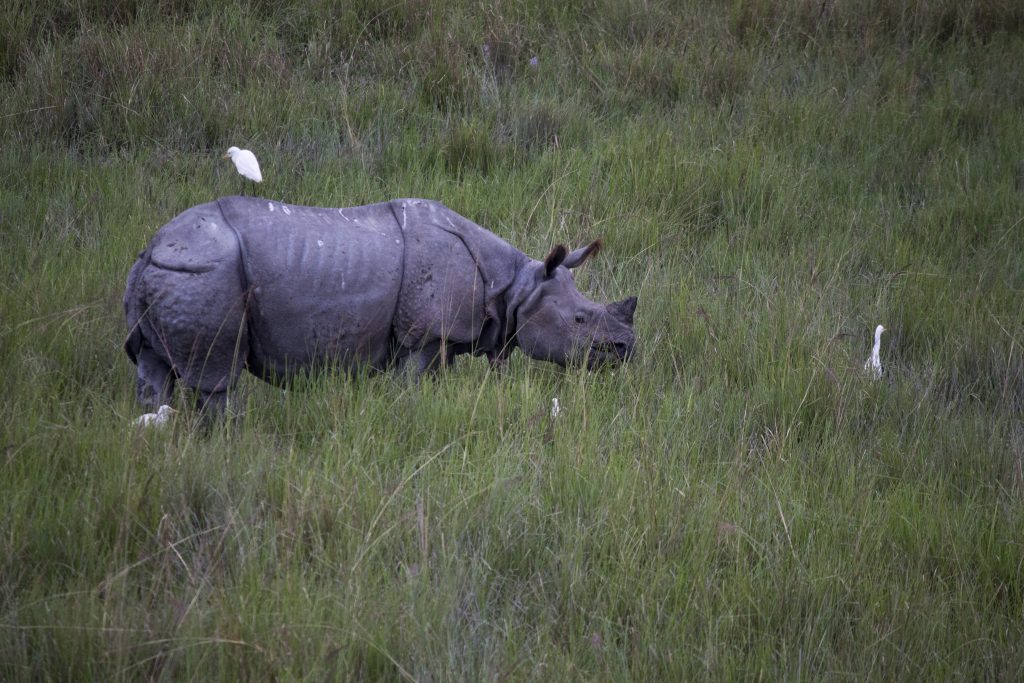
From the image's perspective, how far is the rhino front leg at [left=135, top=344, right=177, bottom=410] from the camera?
164 inches

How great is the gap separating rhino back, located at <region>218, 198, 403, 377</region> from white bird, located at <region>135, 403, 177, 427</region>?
0.46 metres

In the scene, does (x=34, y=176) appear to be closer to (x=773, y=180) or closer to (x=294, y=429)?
(x=294, y=429)

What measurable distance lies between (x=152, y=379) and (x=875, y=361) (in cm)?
333

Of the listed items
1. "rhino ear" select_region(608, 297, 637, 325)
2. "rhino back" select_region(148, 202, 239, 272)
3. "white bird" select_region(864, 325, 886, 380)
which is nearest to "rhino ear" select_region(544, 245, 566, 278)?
"rhino ear" select_region(608, 297, 637, 325)

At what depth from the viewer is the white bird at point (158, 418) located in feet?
12.4

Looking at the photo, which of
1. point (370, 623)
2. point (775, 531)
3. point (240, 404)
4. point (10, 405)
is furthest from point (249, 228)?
point (775, 531)

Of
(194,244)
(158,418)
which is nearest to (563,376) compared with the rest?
(194,244)

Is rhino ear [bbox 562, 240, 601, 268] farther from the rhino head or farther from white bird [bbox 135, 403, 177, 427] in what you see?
white bird [bbox 135, 403, 177, 427]

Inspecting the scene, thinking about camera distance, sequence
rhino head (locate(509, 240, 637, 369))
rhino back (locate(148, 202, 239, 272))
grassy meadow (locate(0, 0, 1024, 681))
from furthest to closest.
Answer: rhino head (locate(509, 240, 637, 369)) → rhino back (locate(148, 202, 239, 272)) → grassy meadow (locate(0, 0, 1024, 681))

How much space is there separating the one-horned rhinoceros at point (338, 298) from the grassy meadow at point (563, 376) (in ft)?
0.62

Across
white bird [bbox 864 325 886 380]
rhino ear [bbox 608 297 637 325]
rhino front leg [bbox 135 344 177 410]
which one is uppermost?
rhino ear [bbox 608 297 637 325]

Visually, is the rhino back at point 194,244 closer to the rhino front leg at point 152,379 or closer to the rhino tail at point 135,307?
the rhino tail at point 135,307

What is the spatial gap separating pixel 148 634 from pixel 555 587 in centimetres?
128

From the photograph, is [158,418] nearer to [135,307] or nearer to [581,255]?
[135,307]
